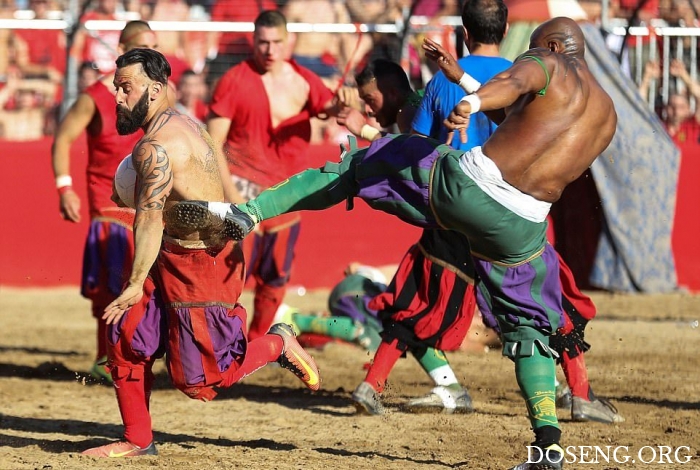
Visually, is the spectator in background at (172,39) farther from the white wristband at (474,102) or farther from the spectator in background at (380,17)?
the white wristband at (474,102)

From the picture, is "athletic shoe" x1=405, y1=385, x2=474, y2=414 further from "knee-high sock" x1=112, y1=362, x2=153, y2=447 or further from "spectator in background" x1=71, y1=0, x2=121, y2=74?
"spectator in background" x1=71, y1=0, x2=121, y2=74

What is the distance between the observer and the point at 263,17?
25.7ft

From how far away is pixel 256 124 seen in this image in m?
7.93

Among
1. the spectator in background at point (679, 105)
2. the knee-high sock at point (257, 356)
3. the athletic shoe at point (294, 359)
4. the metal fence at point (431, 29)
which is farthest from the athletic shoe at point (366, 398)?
the spectator in background at point (679, 105)

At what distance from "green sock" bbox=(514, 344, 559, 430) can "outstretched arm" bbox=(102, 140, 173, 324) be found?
1620 mm

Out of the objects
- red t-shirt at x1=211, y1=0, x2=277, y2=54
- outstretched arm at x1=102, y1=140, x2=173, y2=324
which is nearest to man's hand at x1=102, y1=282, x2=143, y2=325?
outstretched arm at x1=102, y1=140, x2=173, y2=324

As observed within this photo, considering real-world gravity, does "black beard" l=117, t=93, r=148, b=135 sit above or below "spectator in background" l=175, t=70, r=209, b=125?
below

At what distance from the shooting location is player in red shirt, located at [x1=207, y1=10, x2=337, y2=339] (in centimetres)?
788

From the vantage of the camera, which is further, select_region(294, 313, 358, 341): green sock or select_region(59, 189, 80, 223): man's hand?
select_region(294, 313, 358, 341): green sock

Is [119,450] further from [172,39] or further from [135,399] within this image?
[172,39]

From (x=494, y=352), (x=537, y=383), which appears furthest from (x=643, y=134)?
(x=537, y=383)

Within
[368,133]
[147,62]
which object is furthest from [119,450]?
[368,133]

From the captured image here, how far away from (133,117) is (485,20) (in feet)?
6.76

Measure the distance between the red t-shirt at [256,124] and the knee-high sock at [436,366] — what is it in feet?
6.84
